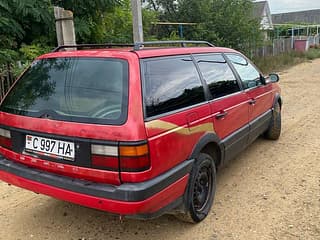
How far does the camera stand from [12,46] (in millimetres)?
6984

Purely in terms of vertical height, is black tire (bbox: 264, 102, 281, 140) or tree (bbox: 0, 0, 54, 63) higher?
tree (bbox: 0, 0, 54, 63)

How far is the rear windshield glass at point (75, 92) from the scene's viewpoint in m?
→ 2.71

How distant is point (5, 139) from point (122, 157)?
1307mm

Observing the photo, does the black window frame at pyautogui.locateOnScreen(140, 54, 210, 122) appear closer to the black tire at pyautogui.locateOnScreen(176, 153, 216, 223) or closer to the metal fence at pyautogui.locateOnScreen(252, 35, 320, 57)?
the black tire at pyautogui.locateOnScreen(176, 153, 216, 223)

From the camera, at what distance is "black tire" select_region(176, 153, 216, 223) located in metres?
3.16

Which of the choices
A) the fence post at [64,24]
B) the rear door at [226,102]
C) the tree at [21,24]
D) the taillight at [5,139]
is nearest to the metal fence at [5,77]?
the tree at [21,24]

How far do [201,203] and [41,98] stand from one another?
1.80 meters

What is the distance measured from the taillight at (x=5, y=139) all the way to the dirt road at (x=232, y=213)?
0.81 m

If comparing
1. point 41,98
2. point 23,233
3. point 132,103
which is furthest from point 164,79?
point 23,233

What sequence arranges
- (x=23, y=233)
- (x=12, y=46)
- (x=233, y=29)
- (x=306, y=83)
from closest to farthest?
(x=23, y=233)
(x=12, y=46)
(x=306, y=83)
(x=233, y=29)

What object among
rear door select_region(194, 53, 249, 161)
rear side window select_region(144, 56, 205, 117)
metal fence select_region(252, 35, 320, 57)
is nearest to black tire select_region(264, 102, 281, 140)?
rear door select_region(194, 53, 249, 161)

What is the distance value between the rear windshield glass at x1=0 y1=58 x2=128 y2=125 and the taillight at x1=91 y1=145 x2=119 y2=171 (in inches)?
7.8

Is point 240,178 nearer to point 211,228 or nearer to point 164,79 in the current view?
point 211,228

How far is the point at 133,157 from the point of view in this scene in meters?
2.54
